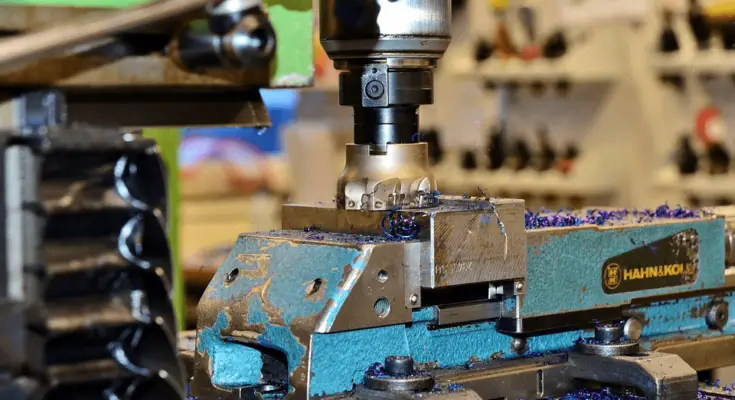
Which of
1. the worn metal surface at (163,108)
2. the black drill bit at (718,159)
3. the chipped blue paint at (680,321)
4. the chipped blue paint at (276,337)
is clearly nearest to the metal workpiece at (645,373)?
the chipped blue paint at (680,321)

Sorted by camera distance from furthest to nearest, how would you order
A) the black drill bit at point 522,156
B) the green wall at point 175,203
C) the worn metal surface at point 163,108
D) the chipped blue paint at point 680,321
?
1. the black drill bit at point 522,156
2. the green wall at point 175,203
3. the chipped blue paint at point 680,321
4. the worn metal surface at point 163,108

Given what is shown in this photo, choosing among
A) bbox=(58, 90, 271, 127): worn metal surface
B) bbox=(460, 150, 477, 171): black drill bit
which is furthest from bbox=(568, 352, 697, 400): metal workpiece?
bbox=(460, 150, 477, 171): black drill bit

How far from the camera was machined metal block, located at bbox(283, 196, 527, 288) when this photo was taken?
1.18 metres

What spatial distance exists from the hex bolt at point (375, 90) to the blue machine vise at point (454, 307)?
0.45ft

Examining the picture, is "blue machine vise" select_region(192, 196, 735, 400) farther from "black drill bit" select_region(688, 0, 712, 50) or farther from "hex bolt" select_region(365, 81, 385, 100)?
"black drill bit" select_region(688, 0, 712, 50)

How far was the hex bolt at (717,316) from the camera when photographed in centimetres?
155

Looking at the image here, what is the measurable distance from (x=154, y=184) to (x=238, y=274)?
0.31 meters

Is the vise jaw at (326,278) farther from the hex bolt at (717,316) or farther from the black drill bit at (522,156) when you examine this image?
the black drill bit at (522,156)

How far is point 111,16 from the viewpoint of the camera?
94 cm

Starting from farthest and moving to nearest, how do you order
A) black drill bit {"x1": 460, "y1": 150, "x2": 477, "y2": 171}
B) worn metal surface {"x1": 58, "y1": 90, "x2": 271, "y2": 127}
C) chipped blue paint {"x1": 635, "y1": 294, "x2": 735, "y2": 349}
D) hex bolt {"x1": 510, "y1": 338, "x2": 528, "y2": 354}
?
black drill bit {"x1": 460, "y1": 150, "x2": 477, "y2": 171}, chipped blue paint {"x1": 635, "y1": 294, "x2": 735, "y2": 349}, hex bolt {"x1": 510, "y1": 338, "x2": 528, "y2": 354}, worn metal surface {"x1": 58, "y1": 90, "x2": 271, "y2": 127}

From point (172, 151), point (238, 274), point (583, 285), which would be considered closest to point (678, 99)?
point (172, 151)

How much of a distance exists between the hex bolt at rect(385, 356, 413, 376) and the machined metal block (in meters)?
0.08

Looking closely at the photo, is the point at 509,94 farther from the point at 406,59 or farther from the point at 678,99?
the point at 406,59

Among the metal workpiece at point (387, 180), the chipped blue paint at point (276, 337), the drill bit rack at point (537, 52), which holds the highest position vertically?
the drill bit rack at point (537, 52)
